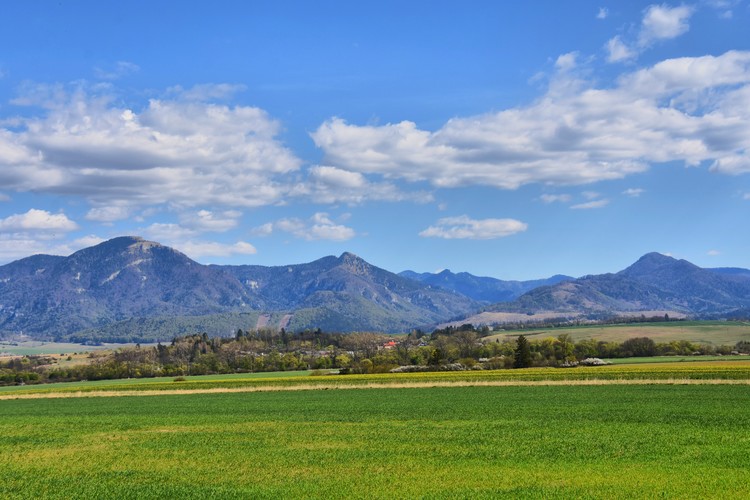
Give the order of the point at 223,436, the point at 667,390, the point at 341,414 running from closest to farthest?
the point at 223,436 → the point at 341,414 → the point at 667,390

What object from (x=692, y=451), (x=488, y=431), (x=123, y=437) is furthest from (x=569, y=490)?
(x=123, y=437)

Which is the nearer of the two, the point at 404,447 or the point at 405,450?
the point at 405,450

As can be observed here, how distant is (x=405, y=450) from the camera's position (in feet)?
103

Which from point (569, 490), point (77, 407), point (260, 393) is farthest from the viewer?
point (260, 393)

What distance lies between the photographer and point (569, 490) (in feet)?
74.9

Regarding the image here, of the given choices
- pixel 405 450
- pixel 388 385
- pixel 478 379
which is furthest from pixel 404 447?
pixel 478 379

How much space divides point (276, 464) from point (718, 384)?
5010cm

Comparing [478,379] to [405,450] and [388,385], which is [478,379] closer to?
[388,385]

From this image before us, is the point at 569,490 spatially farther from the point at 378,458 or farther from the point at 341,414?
the point at 341,414

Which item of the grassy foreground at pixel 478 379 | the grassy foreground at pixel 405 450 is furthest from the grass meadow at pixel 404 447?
the grassy foreground at pixel 478 379

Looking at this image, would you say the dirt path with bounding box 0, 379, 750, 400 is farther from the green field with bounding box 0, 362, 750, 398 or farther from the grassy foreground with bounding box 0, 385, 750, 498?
the grassy foreground with bounding box 0, 385, 750, 498

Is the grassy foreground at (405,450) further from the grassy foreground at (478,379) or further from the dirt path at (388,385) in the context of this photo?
the grassy foreground at (478,379)

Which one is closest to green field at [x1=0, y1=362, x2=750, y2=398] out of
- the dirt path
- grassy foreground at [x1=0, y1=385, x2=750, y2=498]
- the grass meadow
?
the dirt path

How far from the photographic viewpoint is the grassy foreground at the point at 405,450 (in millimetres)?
24328
